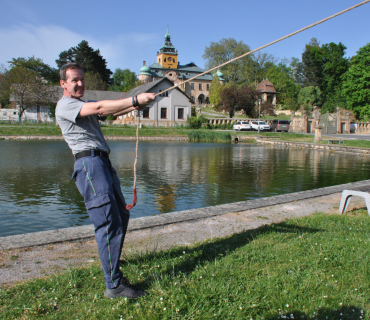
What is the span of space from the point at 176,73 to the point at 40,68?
4261cm

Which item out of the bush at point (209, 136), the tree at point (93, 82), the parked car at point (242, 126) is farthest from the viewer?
the tree at point (93, 82)

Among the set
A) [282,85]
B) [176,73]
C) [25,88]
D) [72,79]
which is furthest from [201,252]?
[176,73]

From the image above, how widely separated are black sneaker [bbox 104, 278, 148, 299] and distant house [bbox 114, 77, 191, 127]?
5153cm

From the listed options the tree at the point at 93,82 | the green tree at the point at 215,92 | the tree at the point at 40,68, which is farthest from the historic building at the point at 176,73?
the tree at the point at 40,68

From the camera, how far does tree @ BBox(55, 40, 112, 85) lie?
3157 inches

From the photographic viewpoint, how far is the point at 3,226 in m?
7.36

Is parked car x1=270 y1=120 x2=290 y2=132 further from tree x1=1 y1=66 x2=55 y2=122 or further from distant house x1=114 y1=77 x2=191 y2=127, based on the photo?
tree x1=1 y1=66 x2=55 y2=122

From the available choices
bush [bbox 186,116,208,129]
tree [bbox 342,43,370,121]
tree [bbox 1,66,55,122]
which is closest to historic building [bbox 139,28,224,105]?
tree [bbox 1,66,55,122]

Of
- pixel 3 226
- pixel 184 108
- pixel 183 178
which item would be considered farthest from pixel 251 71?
pixel 3 226

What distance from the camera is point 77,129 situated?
3268 millimetres

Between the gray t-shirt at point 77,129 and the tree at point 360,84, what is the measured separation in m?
43.5

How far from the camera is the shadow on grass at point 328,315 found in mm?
2826

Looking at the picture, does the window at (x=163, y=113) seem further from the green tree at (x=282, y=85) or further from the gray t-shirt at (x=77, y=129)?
the gray t-shirt at (x=77, y=129)

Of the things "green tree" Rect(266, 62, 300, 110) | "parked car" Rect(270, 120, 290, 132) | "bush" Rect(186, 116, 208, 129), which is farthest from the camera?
"green tree" Rect(266, 62, 300, 110)
